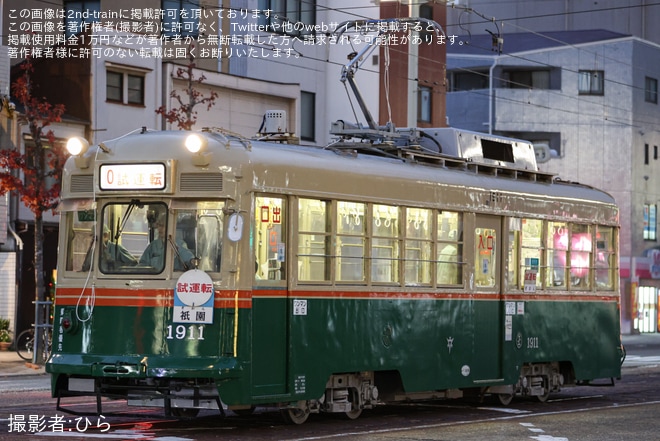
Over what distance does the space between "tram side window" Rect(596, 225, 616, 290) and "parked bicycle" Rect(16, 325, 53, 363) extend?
9792mm

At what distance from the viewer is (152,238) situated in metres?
14.7

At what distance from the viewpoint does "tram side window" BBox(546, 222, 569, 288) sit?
2028 cm

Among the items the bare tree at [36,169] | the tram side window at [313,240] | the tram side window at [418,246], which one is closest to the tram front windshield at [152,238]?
the tram side window at [313,240]

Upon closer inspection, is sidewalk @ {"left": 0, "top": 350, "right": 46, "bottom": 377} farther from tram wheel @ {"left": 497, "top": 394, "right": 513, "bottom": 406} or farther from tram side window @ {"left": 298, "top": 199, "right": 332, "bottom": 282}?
tram side window @ {"left": 298, "top": 199, "right": 332, "bottom": 282}

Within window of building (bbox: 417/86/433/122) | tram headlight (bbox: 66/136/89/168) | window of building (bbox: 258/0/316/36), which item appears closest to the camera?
tram headlight (bbox: 66/136/89/168)

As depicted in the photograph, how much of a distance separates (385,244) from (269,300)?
2315 mm

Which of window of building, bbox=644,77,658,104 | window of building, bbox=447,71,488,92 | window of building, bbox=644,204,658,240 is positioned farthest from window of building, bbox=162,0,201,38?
window of building, bbox=644,204,658,240

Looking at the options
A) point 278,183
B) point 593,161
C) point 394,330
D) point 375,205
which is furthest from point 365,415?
point 593,161

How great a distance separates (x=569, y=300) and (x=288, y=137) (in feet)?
20.3

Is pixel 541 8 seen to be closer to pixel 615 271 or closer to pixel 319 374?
pixel 615 271

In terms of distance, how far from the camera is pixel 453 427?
16219mm

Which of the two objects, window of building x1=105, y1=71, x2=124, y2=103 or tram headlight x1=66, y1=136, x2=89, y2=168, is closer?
tram headlight x1=66, y1=136, x2=89, y2=168

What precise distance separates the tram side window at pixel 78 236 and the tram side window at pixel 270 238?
70.8 inches

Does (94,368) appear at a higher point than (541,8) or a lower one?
lower
